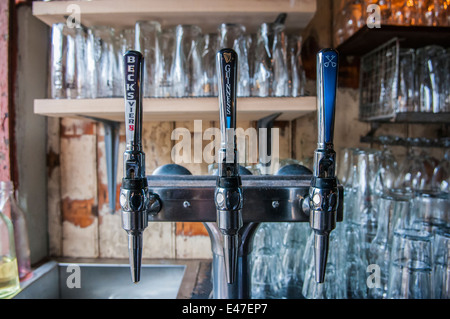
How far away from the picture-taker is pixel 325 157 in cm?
50

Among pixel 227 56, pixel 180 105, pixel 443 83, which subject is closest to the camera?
pixel 227 56

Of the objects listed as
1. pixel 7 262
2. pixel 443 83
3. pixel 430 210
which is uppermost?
pixel 443 83

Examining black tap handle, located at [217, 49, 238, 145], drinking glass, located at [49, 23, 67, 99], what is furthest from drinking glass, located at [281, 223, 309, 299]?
drinking glass, located at [49, 23, 67, 99]

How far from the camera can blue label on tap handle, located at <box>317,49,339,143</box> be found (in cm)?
49

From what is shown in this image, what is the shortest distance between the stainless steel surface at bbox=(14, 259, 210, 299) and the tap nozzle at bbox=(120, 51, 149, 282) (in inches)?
31.8

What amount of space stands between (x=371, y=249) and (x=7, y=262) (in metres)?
1.08

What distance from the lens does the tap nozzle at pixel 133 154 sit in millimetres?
505

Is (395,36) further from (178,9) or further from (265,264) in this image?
(265,264)

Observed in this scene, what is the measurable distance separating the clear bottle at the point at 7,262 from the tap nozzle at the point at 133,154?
74cm

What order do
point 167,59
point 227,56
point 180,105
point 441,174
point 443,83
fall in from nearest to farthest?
1. point 227,56
2. point 180,105
3. point 167,59
4. point 443,83
5. point 441,174

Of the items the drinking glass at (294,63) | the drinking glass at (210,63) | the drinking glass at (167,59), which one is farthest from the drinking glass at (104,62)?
the drinking glass at (294,63)

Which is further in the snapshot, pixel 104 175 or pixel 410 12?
pixel 104 175

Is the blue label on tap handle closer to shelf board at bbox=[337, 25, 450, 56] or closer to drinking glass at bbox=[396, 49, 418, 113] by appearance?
shelf board at bbox=[337, 25, 450, 56]

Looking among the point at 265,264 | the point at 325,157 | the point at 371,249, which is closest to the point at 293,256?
the point at 265,264
